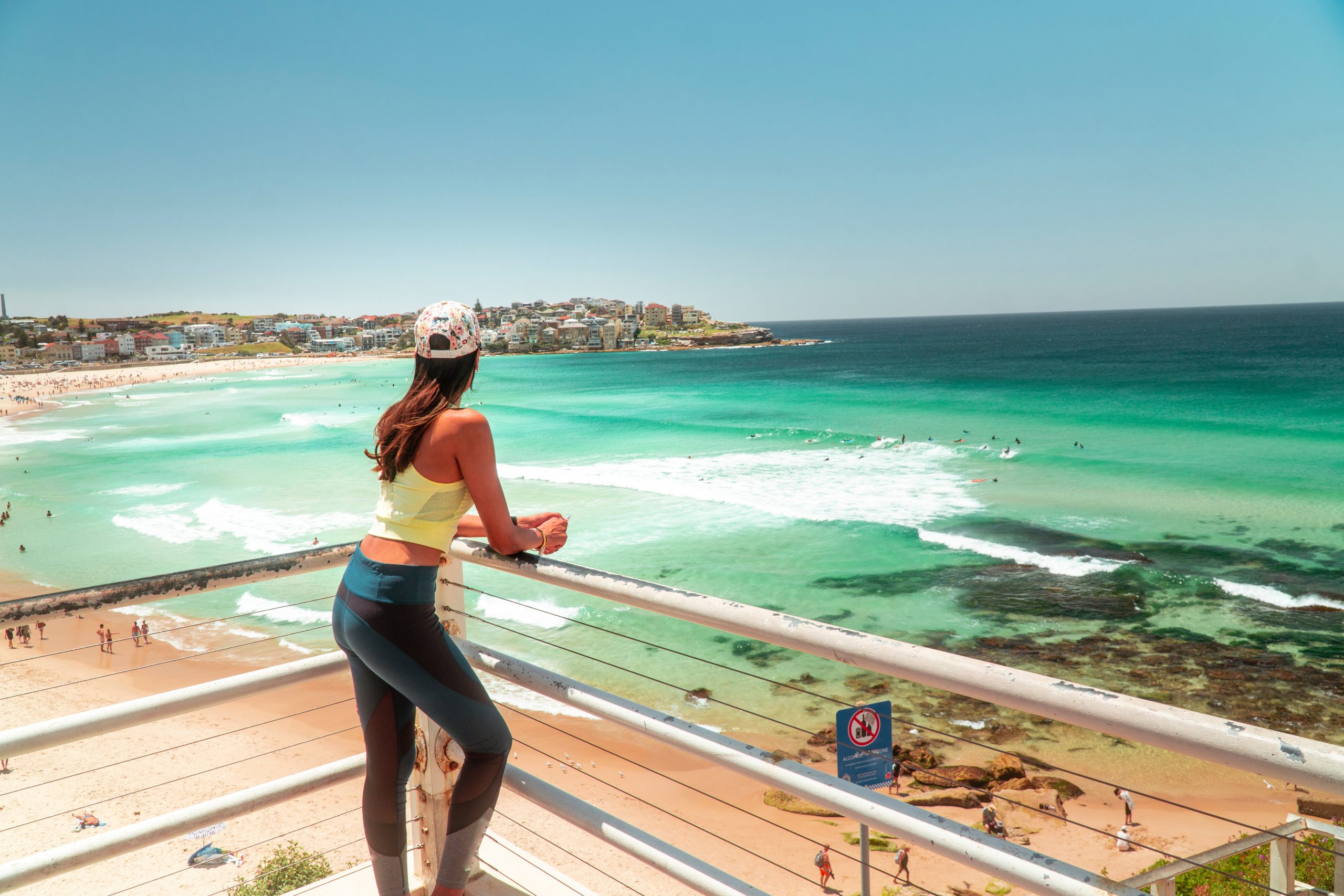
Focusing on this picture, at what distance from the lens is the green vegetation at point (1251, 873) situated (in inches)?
235

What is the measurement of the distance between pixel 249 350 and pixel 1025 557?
16311 cm

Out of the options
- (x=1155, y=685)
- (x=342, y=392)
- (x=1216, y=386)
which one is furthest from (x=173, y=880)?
(x=342, y=392)

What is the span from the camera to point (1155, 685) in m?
12.4

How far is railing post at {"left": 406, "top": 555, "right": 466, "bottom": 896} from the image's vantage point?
2.40 meters

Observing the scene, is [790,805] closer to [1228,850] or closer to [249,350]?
[1228,850]

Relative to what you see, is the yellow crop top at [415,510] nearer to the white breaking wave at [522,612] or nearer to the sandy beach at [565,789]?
the sandy beach at [565,789]

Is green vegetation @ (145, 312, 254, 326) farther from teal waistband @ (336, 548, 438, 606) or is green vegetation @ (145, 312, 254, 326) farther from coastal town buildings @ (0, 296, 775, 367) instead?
teal waistband @ (336, 548, 438, 606)

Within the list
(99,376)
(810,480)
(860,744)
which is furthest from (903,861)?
(99,376)

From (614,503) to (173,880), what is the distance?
19469 mm

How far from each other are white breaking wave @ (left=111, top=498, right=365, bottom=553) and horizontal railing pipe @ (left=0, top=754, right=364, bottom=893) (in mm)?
18992

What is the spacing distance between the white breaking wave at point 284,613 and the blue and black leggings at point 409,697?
13250 millimetres

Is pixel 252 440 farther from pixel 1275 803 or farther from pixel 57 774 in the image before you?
pixel 1275 803

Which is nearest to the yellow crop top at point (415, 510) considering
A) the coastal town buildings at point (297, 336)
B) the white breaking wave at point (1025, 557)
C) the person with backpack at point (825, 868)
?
the person with backpack at point (825, 868)

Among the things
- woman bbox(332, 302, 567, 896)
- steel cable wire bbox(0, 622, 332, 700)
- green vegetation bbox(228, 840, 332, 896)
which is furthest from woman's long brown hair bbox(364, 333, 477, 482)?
green vegetation bbox(228, 840, 332, 896)
